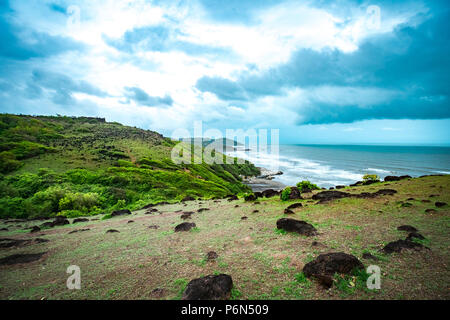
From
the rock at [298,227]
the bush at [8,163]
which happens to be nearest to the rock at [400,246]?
the rock at [298,227]

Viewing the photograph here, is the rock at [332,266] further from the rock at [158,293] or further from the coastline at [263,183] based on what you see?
the coastline at [263,183]

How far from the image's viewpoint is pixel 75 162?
49938 mm

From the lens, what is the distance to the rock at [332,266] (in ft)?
23.0

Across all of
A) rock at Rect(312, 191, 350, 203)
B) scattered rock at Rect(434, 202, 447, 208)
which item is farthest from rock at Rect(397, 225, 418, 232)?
rock at Rect(312, 191, 350, 203)

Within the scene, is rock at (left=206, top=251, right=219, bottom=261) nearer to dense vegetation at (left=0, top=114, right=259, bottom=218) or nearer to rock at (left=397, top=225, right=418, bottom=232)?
rock at (left=397, top=225, right=418, bottom=232)

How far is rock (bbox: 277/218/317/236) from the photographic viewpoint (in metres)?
11.0

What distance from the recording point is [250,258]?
913 cm

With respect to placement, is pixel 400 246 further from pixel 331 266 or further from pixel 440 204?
pixel 440 204

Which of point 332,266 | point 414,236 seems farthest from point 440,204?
point 332,266

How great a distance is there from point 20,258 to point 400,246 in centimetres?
1955

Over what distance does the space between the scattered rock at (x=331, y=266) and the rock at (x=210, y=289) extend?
3.05m
